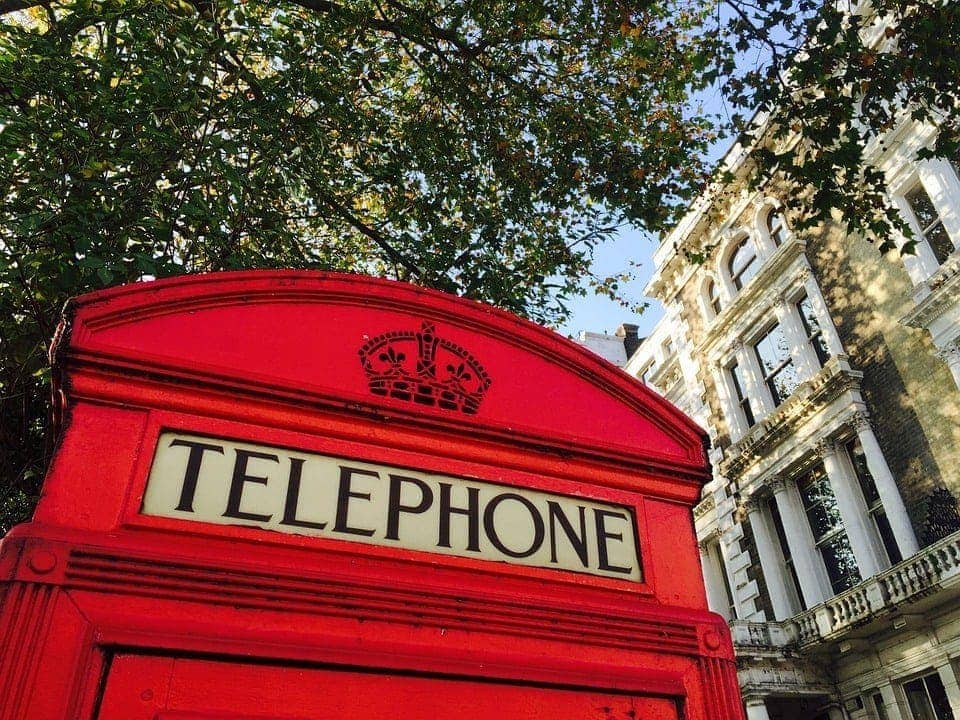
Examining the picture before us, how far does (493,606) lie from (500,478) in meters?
0.37

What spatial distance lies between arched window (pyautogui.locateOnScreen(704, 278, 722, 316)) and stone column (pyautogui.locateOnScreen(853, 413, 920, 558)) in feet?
21.2

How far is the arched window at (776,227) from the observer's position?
17.5 m

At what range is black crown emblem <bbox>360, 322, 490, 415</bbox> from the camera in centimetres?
211

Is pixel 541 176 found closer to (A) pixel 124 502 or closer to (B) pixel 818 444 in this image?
(A) pixel 124 502

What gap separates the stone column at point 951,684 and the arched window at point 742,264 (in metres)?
9.60

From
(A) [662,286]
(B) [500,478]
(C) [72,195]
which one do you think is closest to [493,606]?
(B) [500,478]

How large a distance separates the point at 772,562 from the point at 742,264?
24.4 feet

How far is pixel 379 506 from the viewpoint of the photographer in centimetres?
184

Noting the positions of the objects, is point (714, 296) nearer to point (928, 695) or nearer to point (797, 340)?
point (797, 340)

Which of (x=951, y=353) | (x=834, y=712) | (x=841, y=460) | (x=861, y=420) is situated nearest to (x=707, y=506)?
(x=841, y=460)

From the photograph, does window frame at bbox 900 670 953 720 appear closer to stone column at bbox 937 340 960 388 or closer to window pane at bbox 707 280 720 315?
stone column at bbox 937 340 960 388

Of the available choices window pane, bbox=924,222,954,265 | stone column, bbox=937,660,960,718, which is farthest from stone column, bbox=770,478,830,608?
window pane, bbox=924,222,954,265

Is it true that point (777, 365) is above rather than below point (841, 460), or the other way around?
above

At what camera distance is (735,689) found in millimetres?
1957
